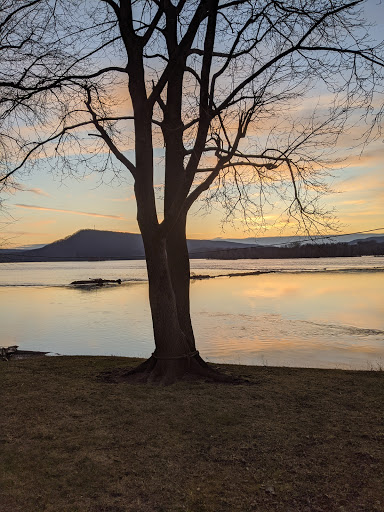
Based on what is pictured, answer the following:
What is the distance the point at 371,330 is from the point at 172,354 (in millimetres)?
17805

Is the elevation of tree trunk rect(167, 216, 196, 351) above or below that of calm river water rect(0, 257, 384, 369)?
above

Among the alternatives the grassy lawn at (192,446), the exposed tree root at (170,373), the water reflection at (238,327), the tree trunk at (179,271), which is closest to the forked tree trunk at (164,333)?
the exposed tree root at (170,373)

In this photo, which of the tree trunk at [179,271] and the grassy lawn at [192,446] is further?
the tree trunk at [179,271]

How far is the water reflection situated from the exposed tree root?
7.60 m

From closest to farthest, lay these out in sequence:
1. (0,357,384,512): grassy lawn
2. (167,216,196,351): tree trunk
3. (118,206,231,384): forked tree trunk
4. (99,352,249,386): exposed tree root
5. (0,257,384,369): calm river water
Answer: (0,357,384,512): grassy lawn, (99,352,249,386): exposed tree root, (118,206,231,384): forked tree trunk, (167,216,196,351): tree trunk, (0,257,384,369): calm river water

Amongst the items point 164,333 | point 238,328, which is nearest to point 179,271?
point 164,333

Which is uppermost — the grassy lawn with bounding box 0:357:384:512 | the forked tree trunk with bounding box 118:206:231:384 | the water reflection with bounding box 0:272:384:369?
the forked tree trunk with bounding box 118:206:231:384

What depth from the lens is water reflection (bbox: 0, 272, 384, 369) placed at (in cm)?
1830

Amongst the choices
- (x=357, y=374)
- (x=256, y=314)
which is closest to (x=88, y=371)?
(x=357, y=374)

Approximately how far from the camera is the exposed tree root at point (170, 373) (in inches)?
341

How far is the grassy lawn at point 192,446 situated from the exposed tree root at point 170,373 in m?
0.43

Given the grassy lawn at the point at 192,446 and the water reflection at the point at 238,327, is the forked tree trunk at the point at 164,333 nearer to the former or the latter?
the grassy lawn at the point at 192,446

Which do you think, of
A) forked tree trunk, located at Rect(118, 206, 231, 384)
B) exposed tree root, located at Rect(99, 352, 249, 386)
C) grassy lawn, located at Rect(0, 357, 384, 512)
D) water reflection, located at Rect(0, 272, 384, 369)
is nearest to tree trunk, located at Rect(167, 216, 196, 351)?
forked tree trunk, located at Rect(118, 206, 231, 384)

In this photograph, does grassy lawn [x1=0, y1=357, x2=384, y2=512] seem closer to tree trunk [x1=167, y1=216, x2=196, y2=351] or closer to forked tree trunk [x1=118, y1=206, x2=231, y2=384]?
forked tree trunk [x1=118, y1=206, x2=231, y2=384]
